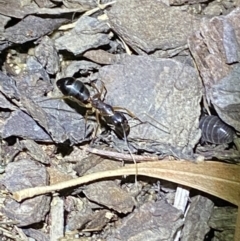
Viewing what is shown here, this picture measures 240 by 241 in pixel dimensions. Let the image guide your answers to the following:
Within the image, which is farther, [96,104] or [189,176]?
[96,104]

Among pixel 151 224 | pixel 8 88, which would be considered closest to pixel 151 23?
pixel 8 88

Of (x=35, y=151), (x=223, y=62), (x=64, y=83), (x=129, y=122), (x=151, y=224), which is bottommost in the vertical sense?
(x=151, y=224)

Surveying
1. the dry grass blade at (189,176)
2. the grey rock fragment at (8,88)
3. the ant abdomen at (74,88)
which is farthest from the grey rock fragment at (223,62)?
the grey rock fragment at (8,88)

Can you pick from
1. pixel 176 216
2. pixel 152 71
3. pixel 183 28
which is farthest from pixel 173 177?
pixel 183 28

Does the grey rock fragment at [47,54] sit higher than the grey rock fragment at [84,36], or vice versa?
the grey rock fragment at [84,36]

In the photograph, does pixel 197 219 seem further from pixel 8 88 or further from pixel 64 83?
pixel 8 88

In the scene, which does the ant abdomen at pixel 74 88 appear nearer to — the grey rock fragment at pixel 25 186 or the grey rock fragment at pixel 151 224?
the grey rock fragment at pixel 25 186

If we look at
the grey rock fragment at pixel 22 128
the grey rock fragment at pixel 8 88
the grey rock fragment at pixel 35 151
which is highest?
the grey rock fragment at pixel 8 88

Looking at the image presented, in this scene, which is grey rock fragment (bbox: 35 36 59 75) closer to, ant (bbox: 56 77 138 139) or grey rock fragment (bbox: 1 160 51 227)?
ant (bbox: 56 77 138 139)
